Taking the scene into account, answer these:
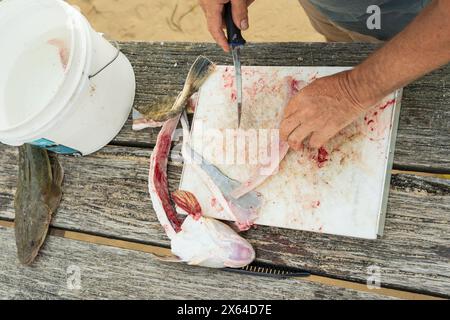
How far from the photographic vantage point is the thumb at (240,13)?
3.71ft

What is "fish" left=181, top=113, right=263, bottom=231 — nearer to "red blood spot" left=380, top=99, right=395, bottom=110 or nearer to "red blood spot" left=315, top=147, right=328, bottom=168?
"red blood spot" left=315, top=147, right=328, bottom=168

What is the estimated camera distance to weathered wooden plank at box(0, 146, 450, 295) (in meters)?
1.14

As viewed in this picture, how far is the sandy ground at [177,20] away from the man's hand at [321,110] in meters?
1.50

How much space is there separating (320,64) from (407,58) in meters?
0.43

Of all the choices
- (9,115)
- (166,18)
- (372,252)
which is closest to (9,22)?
(9,115)

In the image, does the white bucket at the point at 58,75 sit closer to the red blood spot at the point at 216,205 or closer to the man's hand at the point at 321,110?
the red blood spot at the point at 216,205

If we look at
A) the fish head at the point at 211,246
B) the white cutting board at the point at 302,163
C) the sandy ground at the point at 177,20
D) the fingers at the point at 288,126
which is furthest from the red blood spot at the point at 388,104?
the sandy ground at the point at 177,20

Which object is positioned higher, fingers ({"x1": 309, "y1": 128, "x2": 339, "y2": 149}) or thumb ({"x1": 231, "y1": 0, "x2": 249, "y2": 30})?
thumb ({"x1": 231, "y1": 0, "x2": 249, "y2": 30})

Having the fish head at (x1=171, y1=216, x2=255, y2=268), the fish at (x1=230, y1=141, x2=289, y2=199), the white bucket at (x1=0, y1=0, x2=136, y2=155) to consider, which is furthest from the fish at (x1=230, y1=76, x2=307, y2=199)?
the white bucket at (x1=0, y1=0, x2=136, y2=155)

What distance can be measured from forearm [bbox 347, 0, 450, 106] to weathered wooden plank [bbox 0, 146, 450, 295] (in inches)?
10.8

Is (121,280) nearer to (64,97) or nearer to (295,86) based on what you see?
(64,97)
